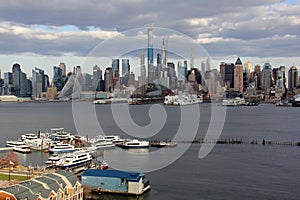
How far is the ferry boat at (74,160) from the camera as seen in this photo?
26.8 feet

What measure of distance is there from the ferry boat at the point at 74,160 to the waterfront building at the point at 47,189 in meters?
2.27

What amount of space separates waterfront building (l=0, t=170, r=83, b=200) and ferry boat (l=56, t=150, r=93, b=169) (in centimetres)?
227

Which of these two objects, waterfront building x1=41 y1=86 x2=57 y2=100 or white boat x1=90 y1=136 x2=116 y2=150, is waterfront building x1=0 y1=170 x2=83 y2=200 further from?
waterfront building x1=41 y1=86 x2=57 y2=100

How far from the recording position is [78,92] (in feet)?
125

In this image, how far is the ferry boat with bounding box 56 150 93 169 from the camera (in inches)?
322

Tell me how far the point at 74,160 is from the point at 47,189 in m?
3.21

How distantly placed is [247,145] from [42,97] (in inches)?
1693

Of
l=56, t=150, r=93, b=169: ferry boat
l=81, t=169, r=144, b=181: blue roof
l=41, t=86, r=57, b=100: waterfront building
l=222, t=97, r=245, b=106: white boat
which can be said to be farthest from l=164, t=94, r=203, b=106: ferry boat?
l=81, t=169, r=144, b=181: blue roof

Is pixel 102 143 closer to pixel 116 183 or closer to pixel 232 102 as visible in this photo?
pixel 116 183

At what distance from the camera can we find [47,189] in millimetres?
5219

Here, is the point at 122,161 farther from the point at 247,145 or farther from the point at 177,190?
the point at 247,145

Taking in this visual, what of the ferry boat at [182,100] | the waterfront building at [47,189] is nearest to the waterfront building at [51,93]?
the ferry boat at [182,100]

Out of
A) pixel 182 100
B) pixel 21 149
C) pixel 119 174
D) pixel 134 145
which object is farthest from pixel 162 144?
pixel 182 100

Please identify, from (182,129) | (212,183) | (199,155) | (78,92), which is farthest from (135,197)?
(78,92)
